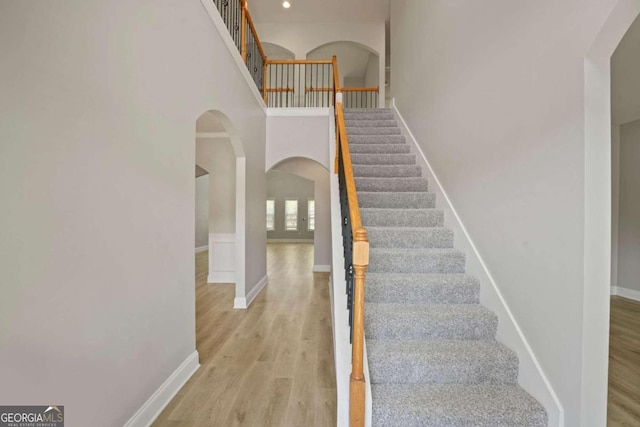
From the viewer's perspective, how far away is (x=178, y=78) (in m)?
2.28

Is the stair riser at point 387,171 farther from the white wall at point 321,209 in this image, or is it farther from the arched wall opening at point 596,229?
the white wall at point 321,209

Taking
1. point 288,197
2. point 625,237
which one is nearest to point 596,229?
point 625,237

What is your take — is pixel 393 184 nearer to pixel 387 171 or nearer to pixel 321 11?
pixel 387 171

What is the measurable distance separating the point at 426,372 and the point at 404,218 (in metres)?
1.57

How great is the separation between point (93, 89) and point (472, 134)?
8.48 feet

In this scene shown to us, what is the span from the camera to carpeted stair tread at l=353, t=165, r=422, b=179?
3.85m

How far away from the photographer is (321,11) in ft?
23.1

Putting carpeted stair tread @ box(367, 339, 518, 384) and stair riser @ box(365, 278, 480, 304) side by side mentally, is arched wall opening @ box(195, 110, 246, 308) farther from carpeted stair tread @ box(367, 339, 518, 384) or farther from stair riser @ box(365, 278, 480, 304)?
carpeted stair tread @ box(367, 339, 518, 384)

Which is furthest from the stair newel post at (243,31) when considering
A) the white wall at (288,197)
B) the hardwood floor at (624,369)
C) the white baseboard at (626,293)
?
the white wall at (288,197)

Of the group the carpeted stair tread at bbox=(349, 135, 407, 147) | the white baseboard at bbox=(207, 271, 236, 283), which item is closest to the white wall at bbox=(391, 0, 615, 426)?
the carpeted stair tread at bbox=(349, 135, 407, 147)

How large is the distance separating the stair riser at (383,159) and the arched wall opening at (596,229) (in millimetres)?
2639

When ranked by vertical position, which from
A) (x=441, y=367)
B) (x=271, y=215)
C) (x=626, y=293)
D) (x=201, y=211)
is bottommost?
(x=626, y=293)

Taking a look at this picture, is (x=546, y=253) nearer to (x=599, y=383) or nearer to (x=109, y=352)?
(x=599, y=383)

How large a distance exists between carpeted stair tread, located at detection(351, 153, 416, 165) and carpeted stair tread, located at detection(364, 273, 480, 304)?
2.03 m
